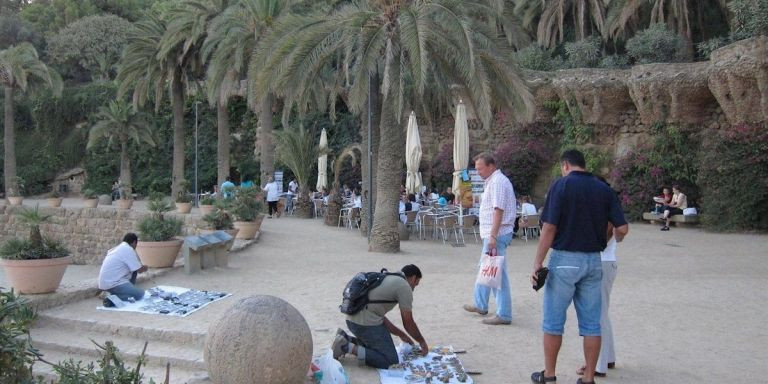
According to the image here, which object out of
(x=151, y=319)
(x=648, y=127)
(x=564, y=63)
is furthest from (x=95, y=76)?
(x=151, y=319)

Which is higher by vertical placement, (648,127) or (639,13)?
(639,13)

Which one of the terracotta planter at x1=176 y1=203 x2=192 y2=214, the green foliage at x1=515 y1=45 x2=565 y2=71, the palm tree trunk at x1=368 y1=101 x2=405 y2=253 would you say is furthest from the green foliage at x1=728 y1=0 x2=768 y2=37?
the terracotta planter at x1=176 y1=203 x2=192 y2=214

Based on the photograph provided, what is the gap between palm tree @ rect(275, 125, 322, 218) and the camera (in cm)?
2070

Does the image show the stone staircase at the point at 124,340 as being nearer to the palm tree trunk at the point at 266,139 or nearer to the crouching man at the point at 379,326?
the crouching man at the point at 379,326

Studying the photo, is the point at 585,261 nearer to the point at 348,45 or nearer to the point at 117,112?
the point at 348,45

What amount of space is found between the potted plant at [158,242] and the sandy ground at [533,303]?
46 centimetres

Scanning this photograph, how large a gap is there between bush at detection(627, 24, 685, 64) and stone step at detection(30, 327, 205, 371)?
19.2 meters

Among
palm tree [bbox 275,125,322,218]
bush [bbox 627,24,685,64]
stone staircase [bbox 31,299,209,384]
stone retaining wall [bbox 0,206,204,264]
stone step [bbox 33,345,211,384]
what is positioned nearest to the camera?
stone step [bbox 33,345,211,384]

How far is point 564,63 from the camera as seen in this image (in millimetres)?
24094

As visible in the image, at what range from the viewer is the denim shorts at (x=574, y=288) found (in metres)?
4.52

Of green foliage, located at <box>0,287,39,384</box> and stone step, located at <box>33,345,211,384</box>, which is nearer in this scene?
green foliage, located at <box>0,287,39,384</box>

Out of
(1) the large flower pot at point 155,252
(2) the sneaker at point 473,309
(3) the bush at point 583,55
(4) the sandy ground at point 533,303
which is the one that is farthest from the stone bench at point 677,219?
(1) the large flower pot at point 155,252

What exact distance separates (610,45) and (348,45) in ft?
60.9

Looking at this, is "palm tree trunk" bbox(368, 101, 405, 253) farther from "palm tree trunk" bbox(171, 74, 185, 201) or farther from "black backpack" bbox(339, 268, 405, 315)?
"palm tree trunk" bbox(171, 74, 185, 201)
